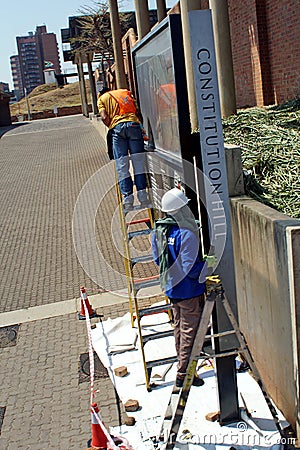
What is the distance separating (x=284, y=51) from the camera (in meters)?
12.2

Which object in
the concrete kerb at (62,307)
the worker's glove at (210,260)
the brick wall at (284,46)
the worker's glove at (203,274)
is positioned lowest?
the concrete kerb at (62,307)

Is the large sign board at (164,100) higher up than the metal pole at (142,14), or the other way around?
the metal pole at (142,14)

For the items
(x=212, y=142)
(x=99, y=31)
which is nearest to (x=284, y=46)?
(x=212, y=142)

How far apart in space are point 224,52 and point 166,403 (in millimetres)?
8194

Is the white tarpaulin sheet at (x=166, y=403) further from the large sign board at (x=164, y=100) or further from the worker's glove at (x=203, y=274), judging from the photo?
the large sign board at (x=164, y=100)

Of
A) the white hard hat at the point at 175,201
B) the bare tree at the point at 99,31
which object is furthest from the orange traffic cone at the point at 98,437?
the bare tree at the point at 99,31

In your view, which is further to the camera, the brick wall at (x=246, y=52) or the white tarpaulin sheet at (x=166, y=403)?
the brick wall at (x=246, y=52)

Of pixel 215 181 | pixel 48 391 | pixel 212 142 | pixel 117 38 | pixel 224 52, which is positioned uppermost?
pixel 117 38

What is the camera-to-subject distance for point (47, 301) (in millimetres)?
8875

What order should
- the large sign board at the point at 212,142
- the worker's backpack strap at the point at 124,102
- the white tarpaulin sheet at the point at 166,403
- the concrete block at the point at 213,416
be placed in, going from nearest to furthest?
the large sign board at the point at 212,142
the white tarpaulin sheet at the point at 166,403
the concrete block at the point at 213,416
the worker's backpack strap at the point at 124,102

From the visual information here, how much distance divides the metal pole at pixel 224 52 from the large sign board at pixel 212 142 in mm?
7084

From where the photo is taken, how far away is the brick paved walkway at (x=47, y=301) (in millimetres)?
5617

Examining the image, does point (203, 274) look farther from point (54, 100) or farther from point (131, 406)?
point (54, 100)

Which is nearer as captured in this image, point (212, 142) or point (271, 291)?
point (212, 142)
